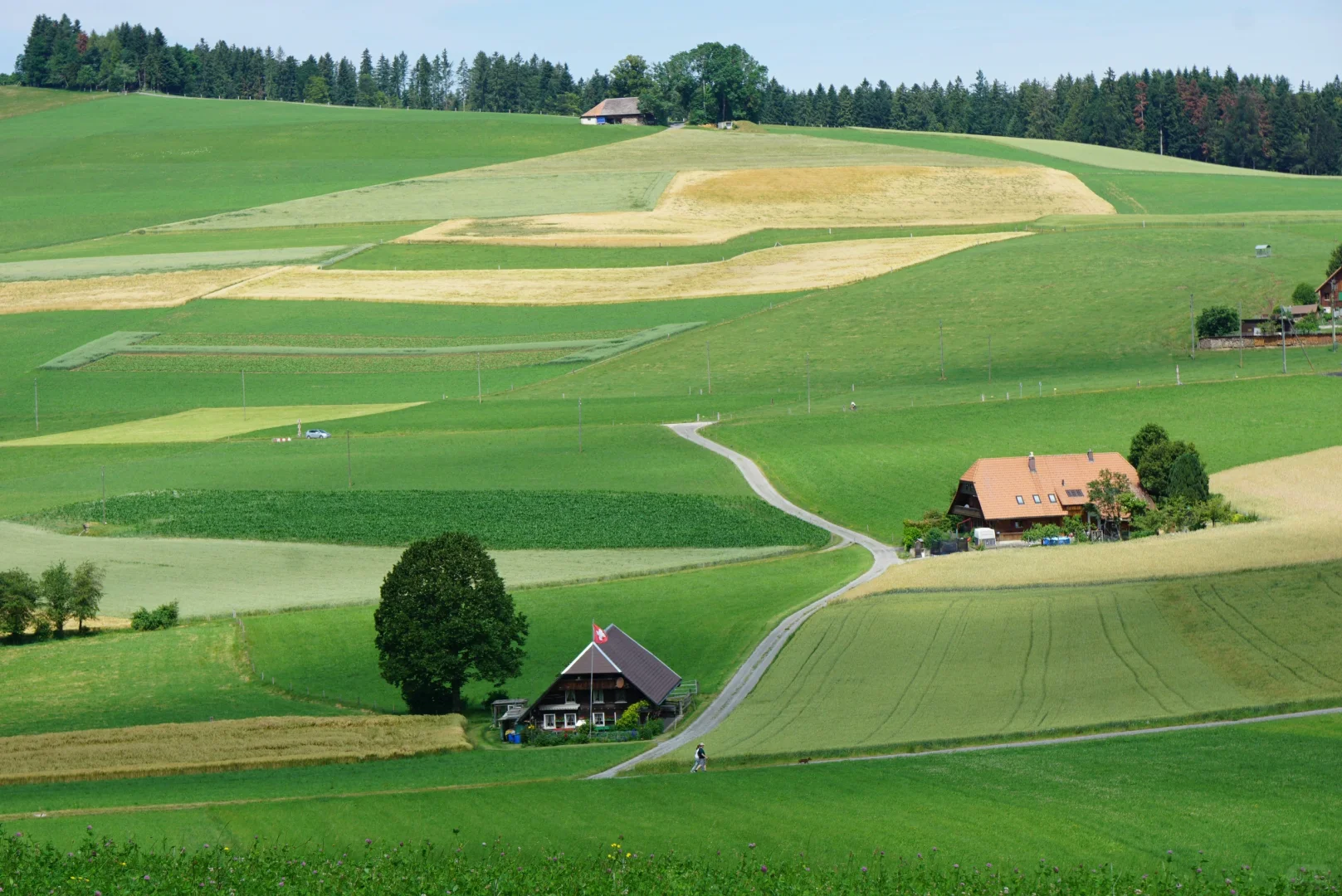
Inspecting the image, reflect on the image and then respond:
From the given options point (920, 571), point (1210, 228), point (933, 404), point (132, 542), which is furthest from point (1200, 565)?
point (1210, 228)

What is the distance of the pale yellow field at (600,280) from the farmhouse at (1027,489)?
5705 cm

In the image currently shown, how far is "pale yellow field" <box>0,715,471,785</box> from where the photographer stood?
140ft

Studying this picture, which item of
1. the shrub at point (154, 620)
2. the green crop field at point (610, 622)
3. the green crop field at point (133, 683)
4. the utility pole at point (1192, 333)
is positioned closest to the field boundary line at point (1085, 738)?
the green crop field at point (610, 622)

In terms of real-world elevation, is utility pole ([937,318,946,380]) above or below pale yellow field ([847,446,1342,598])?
above

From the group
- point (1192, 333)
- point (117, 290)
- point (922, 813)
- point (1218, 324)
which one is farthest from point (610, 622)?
point (117, 290)

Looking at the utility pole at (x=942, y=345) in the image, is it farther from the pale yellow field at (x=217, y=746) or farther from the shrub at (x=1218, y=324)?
the pale yellow field at (x=217, y=746)

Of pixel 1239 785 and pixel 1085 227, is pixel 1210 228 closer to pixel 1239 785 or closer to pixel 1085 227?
pixel 1085 227

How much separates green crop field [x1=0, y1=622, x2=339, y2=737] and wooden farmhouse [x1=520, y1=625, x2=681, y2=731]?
7461mm

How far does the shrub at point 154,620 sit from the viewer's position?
63281mm

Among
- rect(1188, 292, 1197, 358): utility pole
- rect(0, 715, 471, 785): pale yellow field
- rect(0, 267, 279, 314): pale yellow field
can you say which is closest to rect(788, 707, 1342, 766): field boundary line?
rect(0, 715, 471, 785): pale yellow field

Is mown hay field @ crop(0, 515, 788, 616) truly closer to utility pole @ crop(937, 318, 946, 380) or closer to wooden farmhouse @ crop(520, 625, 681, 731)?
wooden farmhouse @ crop(520, 625, 681, 731)

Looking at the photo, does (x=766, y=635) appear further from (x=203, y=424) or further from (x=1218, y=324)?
(x=1218, y=324)

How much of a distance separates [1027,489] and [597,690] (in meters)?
35.9

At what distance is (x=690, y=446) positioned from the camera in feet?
309
